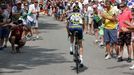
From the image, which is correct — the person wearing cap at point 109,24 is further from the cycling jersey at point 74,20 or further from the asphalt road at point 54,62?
the cycling jersey at point 74,20

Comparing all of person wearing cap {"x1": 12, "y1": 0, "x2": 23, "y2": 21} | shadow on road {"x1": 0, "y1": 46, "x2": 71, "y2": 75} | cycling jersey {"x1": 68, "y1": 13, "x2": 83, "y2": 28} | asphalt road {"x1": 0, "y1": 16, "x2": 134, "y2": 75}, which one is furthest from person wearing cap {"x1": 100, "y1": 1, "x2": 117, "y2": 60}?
person wearing cap {"x1": 12, "y1": 0, "x2": 23, "y2": 21}

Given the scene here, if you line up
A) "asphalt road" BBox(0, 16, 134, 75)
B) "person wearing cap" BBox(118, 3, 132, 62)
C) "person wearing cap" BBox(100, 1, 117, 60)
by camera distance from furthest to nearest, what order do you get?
"person wearing cap" BBox(100, 1, 117, 60) < "person wearing cap" BBox(118, 3, 132, 62) < "asphalt road" BBox(0, 16, 134, 75)

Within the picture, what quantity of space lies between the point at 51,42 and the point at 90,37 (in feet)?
10.9

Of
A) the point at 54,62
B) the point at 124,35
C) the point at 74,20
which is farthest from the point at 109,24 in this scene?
the point at 74,20

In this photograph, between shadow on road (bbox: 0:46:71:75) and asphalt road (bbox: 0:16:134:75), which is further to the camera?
shadow on road (bbox: 0:46:71:75)

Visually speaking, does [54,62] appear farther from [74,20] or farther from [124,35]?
[124,35]

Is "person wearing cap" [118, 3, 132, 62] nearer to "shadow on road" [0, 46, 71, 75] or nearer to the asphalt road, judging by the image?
the asphalt road

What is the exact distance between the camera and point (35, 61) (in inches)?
690

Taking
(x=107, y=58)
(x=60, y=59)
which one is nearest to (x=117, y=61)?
(x=107, y=58)

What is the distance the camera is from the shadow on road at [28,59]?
16.1 meters

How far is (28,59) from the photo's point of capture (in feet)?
59.2

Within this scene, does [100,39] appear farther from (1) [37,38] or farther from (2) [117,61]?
(2) [117,61]

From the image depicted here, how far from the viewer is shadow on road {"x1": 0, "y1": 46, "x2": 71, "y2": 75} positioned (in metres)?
16.1

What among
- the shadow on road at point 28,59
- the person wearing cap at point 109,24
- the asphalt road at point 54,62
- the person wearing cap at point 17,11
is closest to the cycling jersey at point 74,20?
the asphalt road at point 54,62
